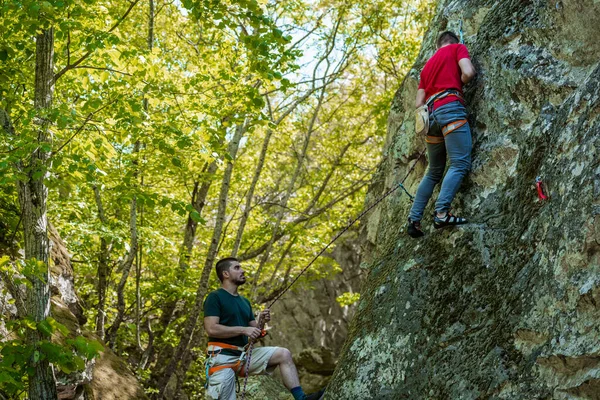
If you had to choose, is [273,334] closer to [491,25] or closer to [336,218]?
[336,218]

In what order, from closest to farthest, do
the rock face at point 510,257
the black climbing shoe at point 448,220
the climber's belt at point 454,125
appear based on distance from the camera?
the rock face at point 510,257, the black climbing shoe at point 448,220, the climber's belt at point 454,125

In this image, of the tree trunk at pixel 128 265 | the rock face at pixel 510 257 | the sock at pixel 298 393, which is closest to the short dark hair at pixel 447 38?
the rock face at pixel 510 257

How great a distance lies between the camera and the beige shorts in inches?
239

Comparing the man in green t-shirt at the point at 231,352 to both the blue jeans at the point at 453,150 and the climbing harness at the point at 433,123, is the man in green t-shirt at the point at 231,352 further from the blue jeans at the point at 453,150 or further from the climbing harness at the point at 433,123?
the climbing harness at the point at 433,123

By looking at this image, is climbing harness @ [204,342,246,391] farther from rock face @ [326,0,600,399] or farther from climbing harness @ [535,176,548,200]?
climbing harness @ [535,176,548,200]

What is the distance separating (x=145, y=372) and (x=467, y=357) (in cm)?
961

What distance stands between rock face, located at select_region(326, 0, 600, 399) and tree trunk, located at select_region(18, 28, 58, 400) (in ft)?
12.1

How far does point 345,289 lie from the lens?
2645 cm

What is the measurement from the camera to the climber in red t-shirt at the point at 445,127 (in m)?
5.59

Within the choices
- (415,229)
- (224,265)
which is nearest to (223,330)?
(224,265)

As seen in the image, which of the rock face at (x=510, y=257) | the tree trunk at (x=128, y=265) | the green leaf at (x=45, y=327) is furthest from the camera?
the tree trunk at (x=128, y=265)

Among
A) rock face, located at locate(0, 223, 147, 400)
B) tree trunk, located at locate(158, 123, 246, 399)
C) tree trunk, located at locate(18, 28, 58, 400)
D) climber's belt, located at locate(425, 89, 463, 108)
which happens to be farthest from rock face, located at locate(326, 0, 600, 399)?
tree trunk, located at locate(158, 123, 246, 399)

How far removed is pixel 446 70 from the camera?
19.3 feet

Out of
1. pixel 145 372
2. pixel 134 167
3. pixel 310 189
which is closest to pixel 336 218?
pixel 310 189
